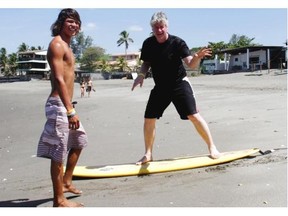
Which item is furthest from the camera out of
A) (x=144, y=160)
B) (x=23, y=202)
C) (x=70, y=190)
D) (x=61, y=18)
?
(x=144, y=160)

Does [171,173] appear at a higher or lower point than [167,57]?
lower


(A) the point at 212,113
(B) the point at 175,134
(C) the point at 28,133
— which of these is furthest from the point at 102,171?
(A) the point at 212,113

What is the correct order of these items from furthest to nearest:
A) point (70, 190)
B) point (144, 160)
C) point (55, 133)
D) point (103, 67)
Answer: point (103, 67), point (144, 160), point (70, 190), point (55, 133)

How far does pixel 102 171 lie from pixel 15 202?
115cm

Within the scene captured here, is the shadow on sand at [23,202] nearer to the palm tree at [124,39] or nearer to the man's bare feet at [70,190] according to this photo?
the man's bare feet at [70,190]

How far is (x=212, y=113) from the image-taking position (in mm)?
10727

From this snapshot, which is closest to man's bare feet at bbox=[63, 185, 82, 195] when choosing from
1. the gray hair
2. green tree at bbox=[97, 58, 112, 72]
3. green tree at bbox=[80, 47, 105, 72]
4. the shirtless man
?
the shirtless man

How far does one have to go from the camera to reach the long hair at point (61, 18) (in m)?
3.72

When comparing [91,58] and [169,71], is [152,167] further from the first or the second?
[91,58]

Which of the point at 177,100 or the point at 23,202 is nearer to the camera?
the point at 23,202

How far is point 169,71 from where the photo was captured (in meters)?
4.91

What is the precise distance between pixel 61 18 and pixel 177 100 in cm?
185

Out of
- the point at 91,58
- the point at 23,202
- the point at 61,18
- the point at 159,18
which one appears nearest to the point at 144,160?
the point at 23,202

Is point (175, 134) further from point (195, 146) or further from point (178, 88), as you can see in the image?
point (178, 88)
